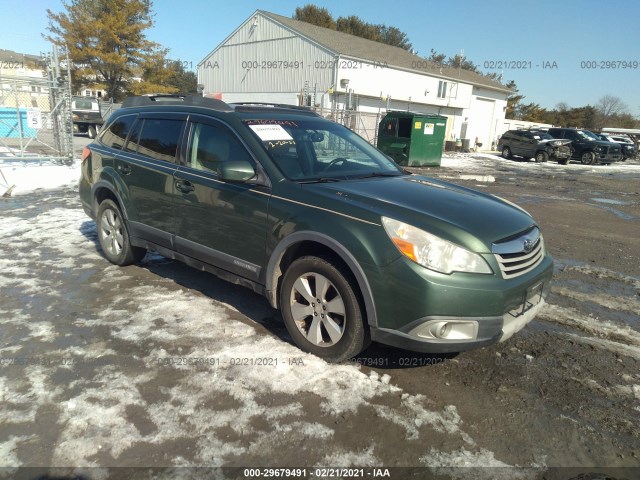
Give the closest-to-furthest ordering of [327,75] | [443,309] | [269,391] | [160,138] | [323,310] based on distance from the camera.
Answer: [443,309] → [269,391] → [323,310] → [160,138] → [327,75]

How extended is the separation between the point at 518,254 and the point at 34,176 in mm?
12416

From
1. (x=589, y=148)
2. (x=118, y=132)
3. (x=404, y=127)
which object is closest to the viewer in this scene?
(x=118, y=132)

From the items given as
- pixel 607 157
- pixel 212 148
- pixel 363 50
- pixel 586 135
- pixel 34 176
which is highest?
pixel 363 50

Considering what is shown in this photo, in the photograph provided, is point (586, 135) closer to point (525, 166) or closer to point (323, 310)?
point (525, 166)

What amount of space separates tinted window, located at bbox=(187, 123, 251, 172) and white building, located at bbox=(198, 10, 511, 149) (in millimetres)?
22705

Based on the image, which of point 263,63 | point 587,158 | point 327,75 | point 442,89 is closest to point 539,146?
point 587,158

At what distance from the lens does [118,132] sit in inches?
207

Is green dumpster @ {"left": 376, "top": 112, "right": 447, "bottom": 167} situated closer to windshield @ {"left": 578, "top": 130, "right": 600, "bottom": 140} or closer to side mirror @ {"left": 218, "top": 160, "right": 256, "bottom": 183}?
windshield @ {"left": 578, "top": 130, "right": 600, "bottom": 140}

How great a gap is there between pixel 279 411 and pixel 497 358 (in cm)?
180

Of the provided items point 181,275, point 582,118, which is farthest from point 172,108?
point 582,118

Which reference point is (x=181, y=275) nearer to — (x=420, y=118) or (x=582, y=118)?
(x=420, y=118)

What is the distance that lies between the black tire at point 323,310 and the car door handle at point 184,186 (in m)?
1.31

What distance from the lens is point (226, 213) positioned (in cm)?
380

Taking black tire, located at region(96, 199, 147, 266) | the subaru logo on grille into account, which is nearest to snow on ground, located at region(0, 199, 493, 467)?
black tire, located at region(96, 199, 147, 266)
